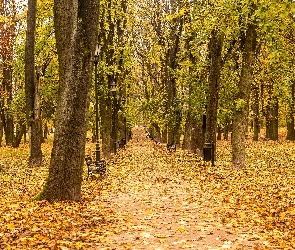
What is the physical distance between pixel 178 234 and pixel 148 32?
33462mm

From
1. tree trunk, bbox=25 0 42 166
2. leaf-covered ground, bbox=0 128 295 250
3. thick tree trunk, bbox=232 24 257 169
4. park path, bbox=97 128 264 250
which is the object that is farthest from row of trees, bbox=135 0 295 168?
tree trunk, bbox=25 0 42 166

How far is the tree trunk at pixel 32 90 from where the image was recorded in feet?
62.0

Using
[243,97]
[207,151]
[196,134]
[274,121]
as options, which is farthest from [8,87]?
[243,97]

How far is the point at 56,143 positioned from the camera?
10.7 metres

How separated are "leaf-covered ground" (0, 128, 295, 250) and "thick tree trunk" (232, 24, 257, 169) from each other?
1.22 metres

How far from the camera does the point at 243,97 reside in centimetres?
1731

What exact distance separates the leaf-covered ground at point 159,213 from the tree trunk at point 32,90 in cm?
370

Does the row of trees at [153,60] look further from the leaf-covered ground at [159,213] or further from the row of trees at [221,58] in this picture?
the leaf-covered ground at [159,213]

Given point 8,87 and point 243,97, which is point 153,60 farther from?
point 243,97

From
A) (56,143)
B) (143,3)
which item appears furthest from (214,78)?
(143,3)

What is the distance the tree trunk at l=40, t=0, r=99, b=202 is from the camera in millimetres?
10469

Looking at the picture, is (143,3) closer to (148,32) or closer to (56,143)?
(148,32)

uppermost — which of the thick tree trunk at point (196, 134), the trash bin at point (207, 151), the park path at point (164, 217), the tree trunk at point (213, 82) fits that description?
the tree trunk at point (213, 82)


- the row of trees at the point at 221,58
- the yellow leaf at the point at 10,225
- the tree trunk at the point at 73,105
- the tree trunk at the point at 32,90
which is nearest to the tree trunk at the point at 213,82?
the row of trees at the point at 221,58
